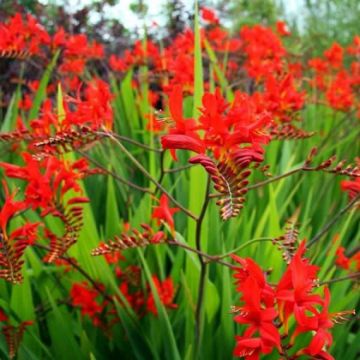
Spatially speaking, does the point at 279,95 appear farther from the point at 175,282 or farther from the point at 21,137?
the point at 21,137

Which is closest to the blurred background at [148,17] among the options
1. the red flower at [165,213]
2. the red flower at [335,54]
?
the red flower at [335,54]

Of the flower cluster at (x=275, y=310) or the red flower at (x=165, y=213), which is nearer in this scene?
the flower cluster at (x=275, y=310)

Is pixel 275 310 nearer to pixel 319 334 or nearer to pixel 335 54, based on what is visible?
pixel 319 334

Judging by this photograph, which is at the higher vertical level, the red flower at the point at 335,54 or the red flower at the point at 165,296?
the red flower at the point at 335,54

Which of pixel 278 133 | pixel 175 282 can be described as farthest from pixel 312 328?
pixel 175 282

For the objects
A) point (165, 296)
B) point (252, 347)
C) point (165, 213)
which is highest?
point (165, 213)

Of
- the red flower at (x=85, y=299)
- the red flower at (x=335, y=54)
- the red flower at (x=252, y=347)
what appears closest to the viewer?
the red flower at (x=252, y=347)

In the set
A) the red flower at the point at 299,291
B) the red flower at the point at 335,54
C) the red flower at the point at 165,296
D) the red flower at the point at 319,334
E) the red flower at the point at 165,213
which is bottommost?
the red flower at the point at 165,296

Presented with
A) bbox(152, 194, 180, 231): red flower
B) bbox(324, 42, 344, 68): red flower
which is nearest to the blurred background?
bbox(324, 42, 344, 68): red flower

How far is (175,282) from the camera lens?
5.65 feet

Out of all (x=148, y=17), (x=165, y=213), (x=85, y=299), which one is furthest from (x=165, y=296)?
(x=148, y=17)

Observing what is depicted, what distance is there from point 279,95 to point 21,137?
89cm

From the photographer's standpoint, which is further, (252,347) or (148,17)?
(148,17)

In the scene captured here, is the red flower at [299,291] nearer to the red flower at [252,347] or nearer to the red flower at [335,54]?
the red flower at [252,347]
